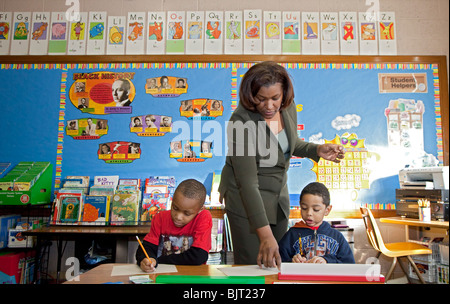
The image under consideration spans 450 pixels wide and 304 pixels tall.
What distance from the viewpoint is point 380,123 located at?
221cm

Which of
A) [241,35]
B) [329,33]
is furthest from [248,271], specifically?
[329,33]

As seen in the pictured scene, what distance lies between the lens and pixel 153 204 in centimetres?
202

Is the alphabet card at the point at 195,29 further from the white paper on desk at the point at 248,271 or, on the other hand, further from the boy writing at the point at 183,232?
the white paper on desk at the point at 248,271

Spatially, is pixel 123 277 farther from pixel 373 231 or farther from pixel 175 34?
pixel 175 34

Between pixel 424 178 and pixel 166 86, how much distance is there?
5.45ft

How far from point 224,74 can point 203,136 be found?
0.43 m

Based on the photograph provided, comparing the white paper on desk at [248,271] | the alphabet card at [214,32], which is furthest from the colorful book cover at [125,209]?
the white paper on desk at [248,271]

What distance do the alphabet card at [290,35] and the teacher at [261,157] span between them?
142cm

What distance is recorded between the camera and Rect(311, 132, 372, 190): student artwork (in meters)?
2.17

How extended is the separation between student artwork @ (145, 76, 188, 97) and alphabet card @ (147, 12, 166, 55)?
19 centimetres

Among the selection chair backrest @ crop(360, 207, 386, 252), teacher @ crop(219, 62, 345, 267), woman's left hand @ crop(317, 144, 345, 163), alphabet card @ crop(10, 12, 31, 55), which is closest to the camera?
teacher @ crop(219, 62, 345, 267)

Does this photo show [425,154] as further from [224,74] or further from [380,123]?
[224,74]

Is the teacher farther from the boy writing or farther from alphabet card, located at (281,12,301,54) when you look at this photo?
alphabet card, located at (281,12,301,54)

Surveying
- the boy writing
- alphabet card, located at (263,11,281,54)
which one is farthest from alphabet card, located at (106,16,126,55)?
the boy writing
